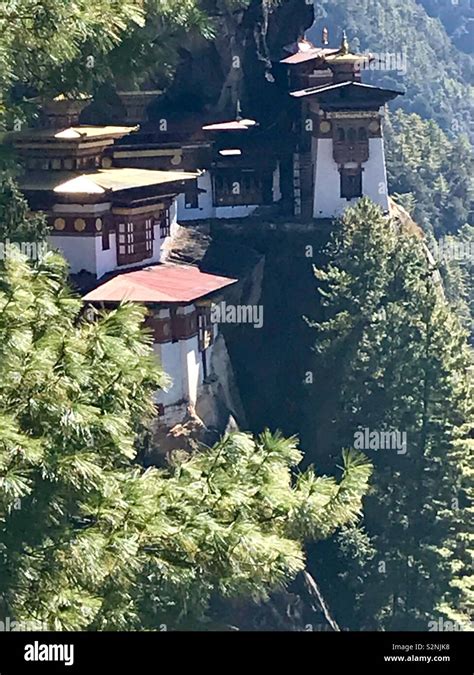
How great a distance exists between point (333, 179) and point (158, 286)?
443 inches

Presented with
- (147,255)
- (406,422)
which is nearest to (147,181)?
(147,255)

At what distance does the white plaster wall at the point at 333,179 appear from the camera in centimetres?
3553

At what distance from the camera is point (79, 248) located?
84.9 ft

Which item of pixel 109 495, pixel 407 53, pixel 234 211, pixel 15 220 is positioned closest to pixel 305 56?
pixel 234 211

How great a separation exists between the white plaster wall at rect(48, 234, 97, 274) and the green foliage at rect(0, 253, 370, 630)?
14.4 metres

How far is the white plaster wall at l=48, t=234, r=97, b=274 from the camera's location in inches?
1015

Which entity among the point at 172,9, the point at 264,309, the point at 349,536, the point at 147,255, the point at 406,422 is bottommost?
the point at 349,536

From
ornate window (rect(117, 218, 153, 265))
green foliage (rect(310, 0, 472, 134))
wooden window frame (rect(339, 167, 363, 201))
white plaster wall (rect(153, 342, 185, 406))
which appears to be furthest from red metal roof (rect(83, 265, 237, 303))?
green foliage (rect(310, 0, 472, 134))

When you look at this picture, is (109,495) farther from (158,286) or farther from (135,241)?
(135,241)

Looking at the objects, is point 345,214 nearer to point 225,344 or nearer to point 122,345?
point 225,344

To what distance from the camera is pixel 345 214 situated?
34.5 metres

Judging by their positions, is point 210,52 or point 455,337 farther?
point 210,52

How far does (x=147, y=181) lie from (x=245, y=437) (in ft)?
51.5

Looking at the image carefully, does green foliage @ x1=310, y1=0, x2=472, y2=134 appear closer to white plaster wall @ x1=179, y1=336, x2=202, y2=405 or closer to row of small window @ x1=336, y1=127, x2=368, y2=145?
row of small window @ x1=336, y1=127, x2=368, y2=145
